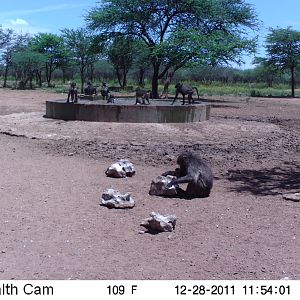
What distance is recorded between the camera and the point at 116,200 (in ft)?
20.8

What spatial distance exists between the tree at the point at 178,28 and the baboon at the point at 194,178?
59.7ft

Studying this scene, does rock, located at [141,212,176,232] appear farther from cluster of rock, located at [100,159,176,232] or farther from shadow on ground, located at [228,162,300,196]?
shadow on ground, located at [228,162,300,196]

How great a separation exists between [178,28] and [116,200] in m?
21.4

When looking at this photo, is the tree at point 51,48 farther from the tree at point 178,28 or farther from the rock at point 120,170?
the rock at point 120,170

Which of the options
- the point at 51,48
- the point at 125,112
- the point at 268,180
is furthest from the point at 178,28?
the point at 51,48

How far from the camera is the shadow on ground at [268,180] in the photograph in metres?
7.59

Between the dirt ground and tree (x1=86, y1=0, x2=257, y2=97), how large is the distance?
45.9ft

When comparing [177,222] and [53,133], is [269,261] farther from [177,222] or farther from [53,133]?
[53,133]

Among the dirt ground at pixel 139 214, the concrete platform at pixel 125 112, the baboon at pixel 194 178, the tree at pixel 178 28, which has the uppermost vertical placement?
the tree at pixel 178 28

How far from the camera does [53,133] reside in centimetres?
1240

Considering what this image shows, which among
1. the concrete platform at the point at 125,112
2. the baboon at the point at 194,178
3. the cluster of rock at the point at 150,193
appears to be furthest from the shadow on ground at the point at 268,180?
the concrete platform at the point at 125,112

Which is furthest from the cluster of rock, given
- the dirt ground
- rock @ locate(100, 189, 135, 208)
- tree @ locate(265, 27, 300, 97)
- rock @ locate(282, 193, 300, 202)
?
tree @ locate(265, 27, 300, 97)

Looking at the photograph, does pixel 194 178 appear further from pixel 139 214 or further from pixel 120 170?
pixel 120 170

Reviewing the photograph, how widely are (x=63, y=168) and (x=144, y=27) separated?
19.9 metres
